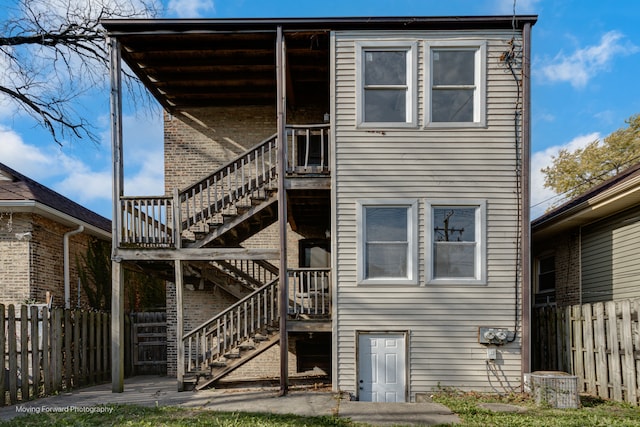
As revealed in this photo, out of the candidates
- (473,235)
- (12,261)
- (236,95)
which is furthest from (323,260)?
(12,261)

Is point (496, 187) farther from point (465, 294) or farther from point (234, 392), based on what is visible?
point (234, 392)

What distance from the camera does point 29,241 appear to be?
11.2 metres

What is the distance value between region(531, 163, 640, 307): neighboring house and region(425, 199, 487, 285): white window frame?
7.88ft

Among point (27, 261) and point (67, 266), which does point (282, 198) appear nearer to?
point (27, 261)

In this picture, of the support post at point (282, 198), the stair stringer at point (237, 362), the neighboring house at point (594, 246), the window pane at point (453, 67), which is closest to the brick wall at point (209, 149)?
the stair stringer at point (237, 362)

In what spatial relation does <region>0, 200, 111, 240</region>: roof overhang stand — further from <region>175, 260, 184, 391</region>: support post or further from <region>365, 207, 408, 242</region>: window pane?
<region>365, 207, 408, 242</region>: window pane

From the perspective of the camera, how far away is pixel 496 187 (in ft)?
31.0

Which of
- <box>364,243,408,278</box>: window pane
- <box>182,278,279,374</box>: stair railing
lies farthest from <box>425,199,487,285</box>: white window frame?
<box>182,278,279,374</box>: stair railing

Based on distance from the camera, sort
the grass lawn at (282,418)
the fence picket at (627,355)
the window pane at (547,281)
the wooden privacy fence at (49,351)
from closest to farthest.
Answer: the grass lawn at (282,418), the fence picket at (627,355), the wooden privacy fence at (49,351), the window pane at (547,281)

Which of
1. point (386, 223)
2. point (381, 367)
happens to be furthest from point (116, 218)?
point (381, 367)

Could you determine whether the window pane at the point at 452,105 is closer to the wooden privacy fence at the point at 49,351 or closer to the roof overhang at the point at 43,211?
the wooden privacy fence at the point at 49,351

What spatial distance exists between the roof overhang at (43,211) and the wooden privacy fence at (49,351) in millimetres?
2369

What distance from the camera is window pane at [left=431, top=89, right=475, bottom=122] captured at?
9625mm

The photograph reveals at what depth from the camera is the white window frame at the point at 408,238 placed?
931 cm
